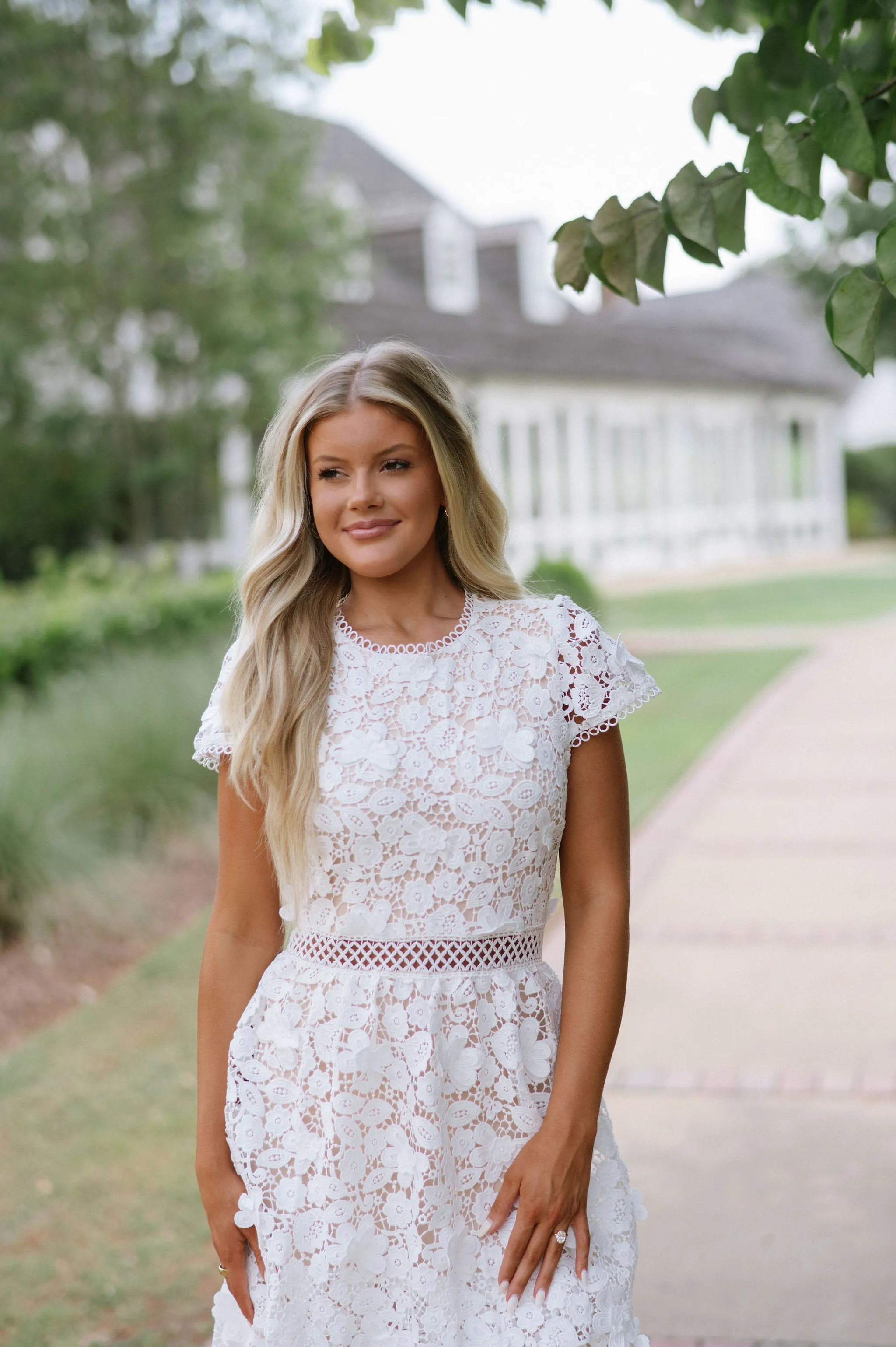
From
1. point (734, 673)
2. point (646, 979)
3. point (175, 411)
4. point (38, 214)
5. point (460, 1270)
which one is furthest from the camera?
point (175, 411)

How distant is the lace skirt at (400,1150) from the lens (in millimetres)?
2031

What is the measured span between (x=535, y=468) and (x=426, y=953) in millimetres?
23302

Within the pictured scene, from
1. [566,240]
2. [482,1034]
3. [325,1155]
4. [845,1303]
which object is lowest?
[845,1303]

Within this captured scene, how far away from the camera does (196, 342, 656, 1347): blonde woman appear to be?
2031 mm

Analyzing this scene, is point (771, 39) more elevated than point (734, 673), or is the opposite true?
point (771, 39)

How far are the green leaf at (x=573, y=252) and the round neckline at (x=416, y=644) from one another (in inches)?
23.6

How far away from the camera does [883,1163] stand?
4277 mm

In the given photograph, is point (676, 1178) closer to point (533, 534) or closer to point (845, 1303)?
point (845, 1303)

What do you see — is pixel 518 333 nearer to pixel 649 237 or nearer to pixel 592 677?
pixel 649 237

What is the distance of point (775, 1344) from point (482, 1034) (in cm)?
180

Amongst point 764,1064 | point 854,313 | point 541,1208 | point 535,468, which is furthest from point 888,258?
point 535,468

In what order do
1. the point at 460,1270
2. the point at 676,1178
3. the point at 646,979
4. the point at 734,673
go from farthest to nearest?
the point at 734,673 < the point at 646,979 < the point at 676,1178 < the point at 460,1270

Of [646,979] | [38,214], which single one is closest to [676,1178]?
[646,979]

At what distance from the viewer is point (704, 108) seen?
240cm
